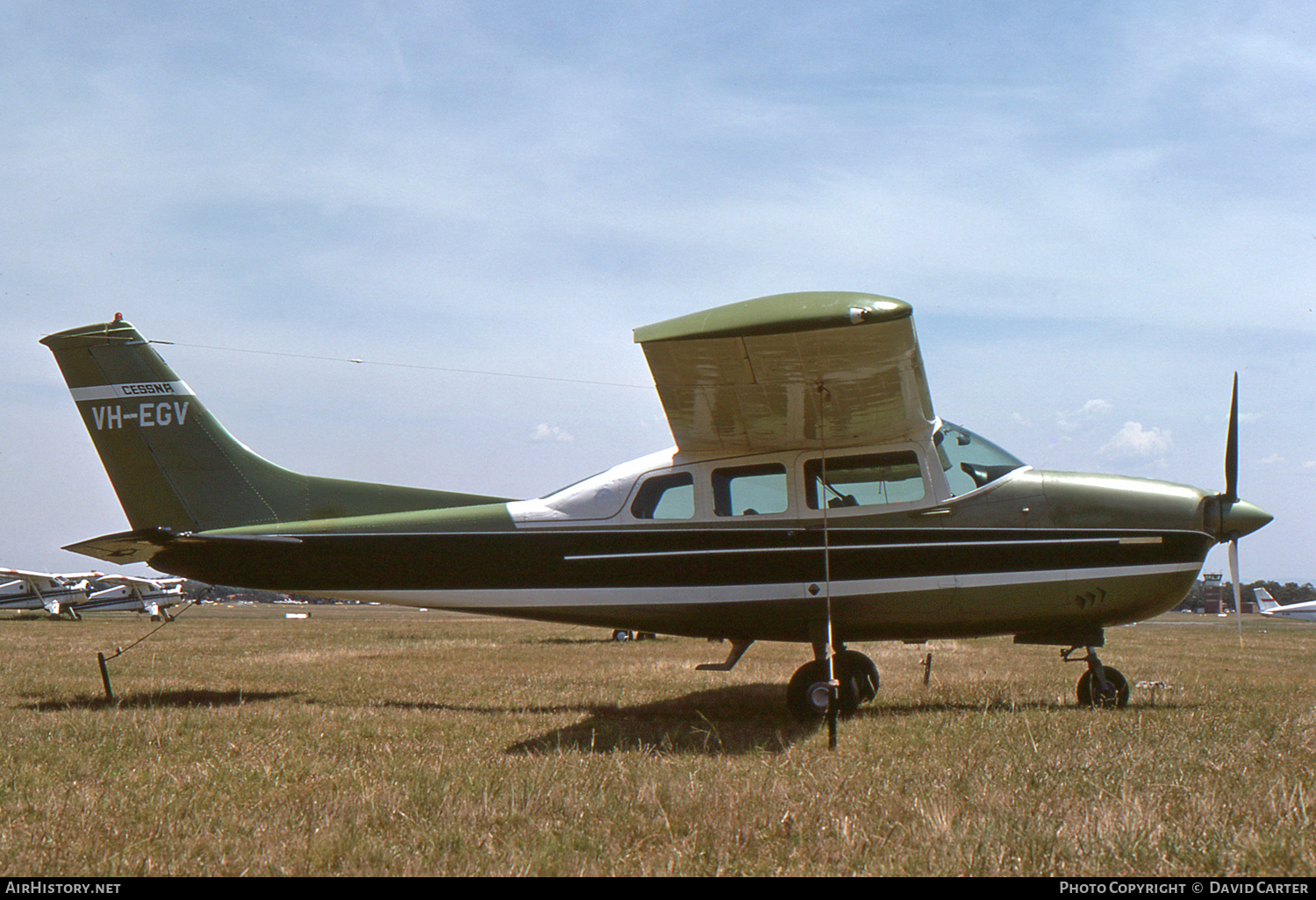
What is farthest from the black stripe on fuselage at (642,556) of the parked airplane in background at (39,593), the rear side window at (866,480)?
the parked airplane in background at (39,593)

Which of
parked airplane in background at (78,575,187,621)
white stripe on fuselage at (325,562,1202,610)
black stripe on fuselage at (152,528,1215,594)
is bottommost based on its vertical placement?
parked airplane in background at (78,575,187,621)

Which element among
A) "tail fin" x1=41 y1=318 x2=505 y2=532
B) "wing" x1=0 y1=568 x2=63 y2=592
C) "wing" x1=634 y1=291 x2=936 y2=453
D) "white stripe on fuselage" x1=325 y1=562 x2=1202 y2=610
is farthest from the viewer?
"wing" x1=0 y1=568 x2=63 y2=592

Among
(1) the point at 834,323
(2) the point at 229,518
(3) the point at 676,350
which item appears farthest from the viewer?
(2) the point at 229,518

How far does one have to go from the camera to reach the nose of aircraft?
6922 mm

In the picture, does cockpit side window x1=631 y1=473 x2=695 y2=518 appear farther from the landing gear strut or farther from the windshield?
the landing gear strut

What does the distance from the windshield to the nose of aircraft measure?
163 cm

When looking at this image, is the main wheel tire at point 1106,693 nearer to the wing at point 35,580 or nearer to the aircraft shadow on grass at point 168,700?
the aircraft shadow on grass at point 168,700

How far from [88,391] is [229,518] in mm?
2046

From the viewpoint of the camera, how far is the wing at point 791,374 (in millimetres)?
5293

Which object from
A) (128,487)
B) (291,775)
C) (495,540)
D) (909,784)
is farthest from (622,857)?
(128,487)

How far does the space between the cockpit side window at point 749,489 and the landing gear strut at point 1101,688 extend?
2940 millimetres

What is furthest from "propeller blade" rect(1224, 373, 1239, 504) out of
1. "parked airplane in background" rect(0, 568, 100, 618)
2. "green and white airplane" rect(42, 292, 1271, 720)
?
"parked airplane in background" rect(0, 568, 100, 618)
